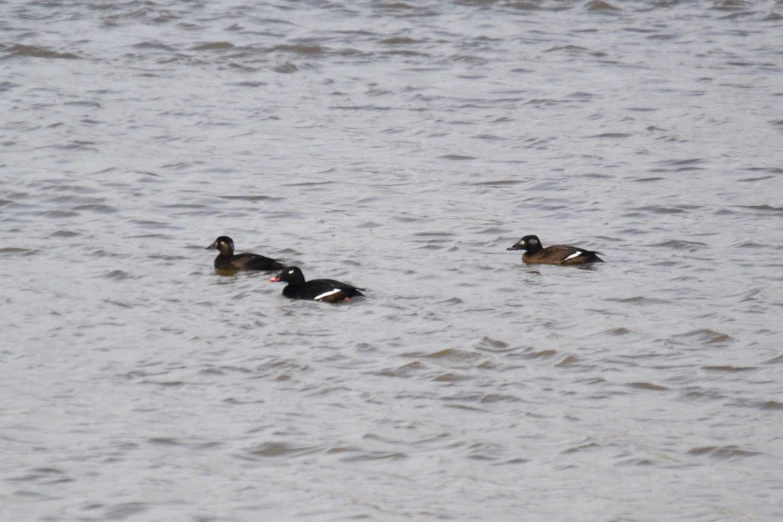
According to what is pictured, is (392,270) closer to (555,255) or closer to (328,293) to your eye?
(328,293)

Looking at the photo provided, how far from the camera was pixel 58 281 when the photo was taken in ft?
38.9

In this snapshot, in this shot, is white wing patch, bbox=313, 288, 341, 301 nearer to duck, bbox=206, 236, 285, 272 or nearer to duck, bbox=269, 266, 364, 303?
duck, bbox=269, 266, 364, 303

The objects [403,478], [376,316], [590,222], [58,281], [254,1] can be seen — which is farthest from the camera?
[254,1]

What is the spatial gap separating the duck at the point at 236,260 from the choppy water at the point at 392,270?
196mm

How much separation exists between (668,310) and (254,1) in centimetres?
1656

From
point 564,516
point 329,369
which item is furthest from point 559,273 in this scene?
point 564,516

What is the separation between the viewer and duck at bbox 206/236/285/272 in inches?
478

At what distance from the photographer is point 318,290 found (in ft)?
37.3

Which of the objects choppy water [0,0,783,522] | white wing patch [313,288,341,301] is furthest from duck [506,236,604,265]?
white wing patch [313,288,341,301]

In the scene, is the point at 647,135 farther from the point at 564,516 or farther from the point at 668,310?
the point at 564,516

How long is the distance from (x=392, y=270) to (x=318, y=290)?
3.91 ft

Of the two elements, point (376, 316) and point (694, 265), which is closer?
point (376, 316)

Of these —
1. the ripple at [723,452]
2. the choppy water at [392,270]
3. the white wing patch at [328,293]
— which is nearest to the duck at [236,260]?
the choppy water at [392,270]

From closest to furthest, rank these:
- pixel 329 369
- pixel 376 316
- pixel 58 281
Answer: pixel 329 369 → pixel 376 316 → pixel 58 281
